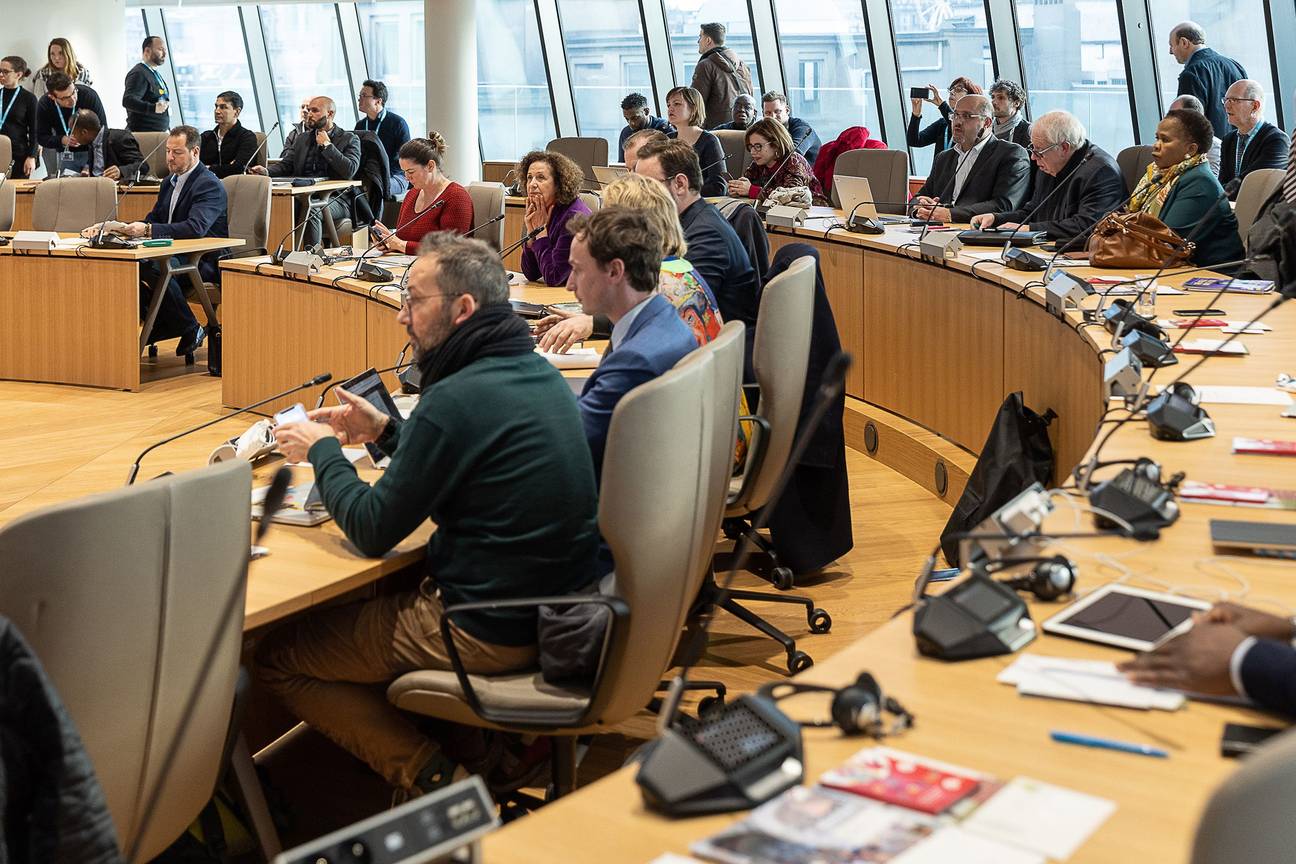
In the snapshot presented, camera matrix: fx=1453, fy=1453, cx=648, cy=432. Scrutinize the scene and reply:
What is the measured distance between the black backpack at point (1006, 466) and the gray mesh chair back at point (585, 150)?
639 centimetres

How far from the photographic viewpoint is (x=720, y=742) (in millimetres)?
1316

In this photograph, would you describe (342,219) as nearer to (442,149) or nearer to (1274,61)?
(442,149)

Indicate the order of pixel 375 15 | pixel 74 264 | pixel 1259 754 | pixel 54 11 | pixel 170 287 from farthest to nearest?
pixel 375 15
pixel 54 11
pixel 170 287
pixel 74 264
pixel 1259 754

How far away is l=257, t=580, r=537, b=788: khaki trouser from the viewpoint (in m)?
2.41

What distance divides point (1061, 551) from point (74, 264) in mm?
5687

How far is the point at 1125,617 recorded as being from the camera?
169 cm

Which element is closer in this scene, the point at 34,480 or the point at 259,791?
the point at 259,791

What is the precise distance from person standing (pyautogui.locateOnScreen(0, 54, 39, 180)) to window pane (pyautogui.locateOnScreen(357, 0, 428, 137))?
4.52 meters

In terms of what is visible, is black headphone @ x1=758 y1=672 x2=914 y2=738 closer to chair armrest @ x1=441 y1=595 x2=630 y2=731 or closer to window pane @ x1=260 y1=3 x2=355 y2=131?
chair armrest @ x1=441 y1=595 x2=630 y2=731

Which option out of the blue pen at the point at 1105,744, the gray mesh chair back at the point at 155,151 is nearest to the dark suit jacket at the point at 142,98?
the gray mesh chair back at the point at 155,151

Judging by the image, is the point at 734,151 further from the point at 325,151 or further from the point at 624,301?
the point at 624,301

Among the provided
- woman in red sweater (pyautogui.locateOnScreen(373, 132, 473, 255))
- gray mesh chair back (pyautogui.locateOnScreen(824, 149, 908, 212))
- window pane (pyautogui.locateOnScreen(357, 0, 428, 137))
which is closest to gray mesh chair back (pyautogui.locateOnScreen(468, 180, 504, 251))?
woman in red sweater (pyautogui.locateOnScreen(373, 132, 473, 255))

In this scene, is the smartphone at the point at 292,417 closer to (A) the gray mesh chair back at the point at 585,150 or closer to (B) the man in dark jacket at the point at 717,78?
(A) the gray mesh chair back at the point at 585,150

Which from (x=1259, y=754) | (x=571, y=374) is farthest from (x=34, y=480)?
(x=1259, y=754)
